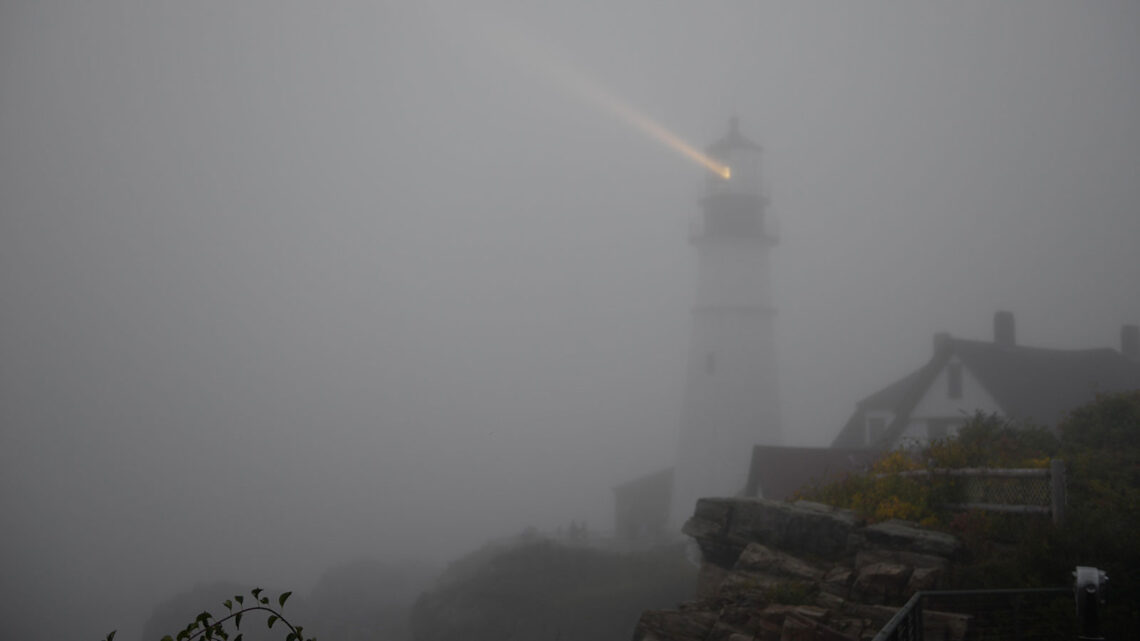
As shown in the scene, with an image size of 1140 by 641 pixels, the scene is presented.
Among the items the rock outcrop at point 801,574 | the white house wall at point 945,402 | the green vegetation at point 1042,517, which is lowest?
the rock outcrop at point 801,574

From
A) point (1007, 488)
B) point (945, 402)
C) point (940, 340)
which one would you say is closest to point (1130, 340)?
point (940, 340)

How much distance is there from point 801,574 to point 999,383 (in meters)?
22.1

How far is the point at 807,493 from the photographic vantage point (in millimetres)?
18125

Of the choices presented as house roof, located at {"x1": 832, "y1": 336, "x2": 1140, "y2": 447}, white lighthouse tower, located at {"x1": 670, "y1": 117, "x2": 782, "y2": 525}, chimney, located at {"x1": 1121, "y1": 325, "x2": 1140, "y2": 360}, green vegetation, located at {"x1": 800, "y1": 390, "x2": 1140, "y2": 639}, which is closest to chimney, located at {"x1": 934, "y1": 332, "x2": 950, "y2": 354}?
house roof, located at {"x1": 832, "y1": 336, "x2": 1140, "y2": 447}

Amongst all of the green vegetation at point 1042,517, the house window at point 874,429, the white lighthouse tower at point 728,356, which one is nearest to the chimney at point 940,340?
the house window at point 874,429

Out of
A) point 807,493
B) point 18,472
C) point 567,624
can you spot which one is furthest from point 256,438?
point 807,493

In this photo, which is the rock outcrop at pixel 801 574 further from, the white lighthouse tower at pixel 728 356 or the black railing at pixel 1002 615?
the white lighthouse tower at pixel 728 356

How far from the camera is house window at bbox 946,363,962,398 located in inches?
1330

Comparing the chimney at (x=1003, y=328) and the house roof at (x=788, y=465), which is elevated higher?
the chimney at (x=1003, y=328)

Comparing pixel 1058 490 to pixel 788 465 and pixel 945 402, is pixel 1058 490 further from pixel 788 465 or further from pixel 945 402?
pixel 945 402

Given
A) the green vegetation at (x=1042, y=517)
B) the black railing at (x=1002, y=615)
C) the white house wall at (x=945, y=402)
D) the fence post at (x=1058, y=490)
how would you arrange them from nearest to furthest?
the black railing at (x=1002, y=615)
the green vegetation at (x=1042, y=517)
the fence post at (x=1058, y=490)
the white house wall at (x=945, y=402)

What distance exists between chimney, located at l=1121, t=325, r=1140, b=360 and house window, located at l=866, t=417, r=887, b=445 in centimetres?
1078

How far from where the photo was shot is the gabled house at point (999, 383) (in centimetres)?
3175

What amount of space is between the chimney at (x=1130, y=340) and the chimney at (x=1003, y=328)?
5052 mm
